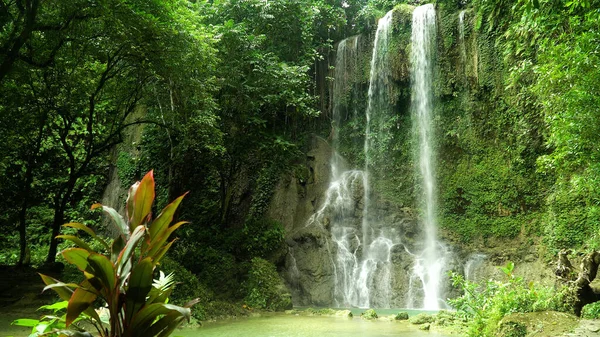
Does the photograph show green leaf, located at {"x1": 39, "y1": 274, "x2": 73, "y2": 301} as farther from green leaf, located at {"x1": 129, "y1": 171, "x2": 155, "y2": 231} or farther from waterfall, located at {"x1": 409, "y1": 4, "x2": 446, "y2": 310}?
waterfall, located at {"x1": 409, "y1": 4, "x2": 446, "y2": 310}

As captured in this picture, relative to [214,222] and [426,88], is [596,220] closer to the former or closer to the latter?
[426,88]

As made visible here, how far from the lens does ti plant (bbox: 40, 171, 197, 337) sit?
1.73 m

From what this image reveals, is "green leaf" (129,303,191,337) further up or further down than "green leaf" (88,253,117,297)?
further down

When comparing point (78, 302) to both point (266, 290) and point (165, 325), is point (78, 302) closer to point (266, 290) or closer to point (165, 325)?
point (165, 325)

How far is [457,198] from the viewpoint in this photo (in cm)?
1390

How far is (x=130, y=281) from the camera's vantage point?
1787 millimetres

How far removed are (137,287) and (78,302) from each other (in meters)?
0.22

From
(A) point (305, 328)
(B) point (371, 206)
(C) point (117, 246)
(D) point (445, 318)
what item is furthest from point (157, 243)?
(B) point (371, 206)

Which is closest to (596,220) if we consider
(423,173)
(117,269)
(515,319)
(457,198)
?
(457,198)

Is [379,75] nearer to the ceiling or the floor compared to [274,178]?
nearer to the ceiling

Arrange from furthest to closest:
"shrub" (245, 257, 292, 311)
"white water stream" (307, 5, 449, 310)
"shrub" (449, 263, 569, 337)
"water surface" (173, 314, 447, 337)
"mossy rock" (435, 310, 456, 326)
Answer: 1. "white water stream" (307, 5, 449, 310)
2. "shrub" (245, 257, 292, 311)
3. "mossy rock" (435, 310, 456, 326)
4. "water surface" (173, 314, 447, 337)
5. "shrub" (449, 263, 569, 337)

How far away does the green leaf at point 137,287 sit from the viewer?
177 cm

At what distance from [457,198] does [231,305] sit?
8.06 metres

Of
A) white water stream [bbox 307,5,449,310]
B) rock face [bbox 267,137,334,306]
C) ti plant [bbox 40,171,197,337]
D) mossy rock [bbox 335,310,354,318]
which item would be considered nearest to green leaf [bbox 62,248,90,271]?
ti plant [bbox 40,171,197,337]
